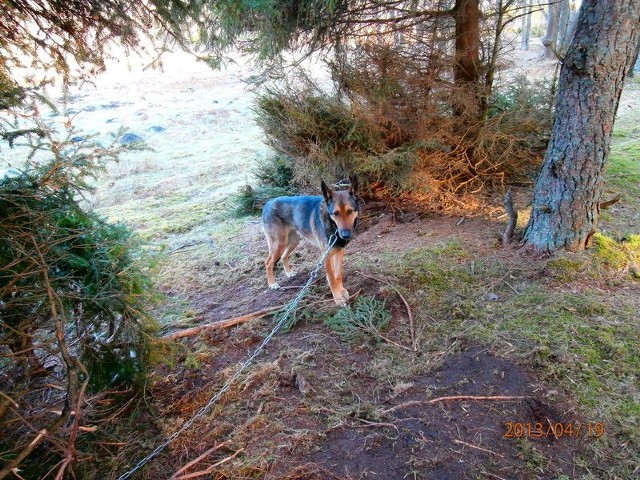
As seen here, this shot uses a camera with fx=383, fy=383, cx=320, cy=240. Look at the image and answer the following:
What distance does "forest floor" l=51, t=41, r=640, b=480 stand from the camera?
8.27ft

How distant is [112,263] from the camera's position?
284cm

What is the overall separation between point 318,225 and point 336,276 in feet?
2.37

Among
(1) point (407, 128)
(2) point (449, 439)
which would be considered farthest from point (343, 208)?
(1) point (407, 128)

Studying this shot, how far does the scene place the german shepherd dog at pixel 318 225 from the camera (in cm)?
432

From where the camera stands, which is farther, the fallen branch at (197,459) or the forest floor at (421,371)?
the forest floor at (421,371)

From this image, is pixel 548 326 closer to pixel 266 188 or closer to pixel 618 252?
pixel 618 252

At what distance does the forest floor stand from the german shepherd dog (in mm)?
304

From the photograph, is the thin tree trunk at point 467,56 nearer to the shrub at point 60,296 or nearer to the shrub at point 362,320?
the shrub at point 362,320

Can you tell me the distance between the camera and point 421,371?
10.7 ft

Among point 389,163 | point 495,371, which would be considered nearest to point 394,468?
point 495,371

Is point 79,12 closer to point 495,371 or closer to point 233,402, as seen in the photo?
point 233,402

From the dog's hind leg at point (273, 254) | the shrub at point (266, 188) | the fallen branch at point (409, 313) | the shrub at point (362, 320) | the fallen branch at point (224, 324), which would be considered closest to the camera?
the fallen branch at point (409, 313)

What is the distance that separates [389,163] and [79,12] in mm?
4506
